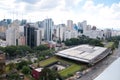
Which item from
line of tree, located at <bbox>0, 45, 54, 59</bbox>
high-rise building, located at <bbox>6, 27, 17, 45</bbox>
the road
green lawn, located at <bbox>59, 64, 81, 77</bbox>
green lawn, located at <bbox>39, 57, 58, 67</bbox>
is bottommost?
the road

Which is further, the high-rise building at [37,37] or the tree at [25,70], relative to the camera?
the high-rise building at [37,37]

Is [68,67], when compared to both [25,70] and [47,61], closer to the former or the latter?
[47,61]

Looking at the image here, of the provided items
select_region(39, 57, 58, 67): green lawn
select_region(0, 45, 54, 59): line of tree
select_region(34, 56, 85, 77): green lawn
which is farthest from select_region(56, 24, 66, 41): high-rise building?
select_region(39, 57, 58, 67): green lawn

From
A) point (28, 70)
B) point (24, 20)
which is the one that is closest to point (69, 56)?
point (28, 70)

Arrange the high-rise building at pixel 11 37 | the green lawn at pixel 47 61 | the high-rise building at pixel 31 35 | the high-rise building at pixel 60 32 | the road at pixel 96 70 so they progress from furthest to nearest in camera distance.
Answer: the high-rise building at pixel 60 32 → the high-rise building at pixel 11 37 → the high-rise building at pixel 31 35 → the green lawn at pixel 47 61 → the road at pixel 96 70

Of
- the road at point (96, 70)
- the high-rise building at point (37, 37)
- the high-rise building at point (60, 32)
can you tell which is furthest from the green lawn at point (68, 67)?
the high-rise building at point (60, 32)

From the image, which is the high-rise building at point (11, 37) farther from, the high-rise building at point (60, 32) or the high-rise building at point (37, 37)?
the high-rise building at point (60, 32)

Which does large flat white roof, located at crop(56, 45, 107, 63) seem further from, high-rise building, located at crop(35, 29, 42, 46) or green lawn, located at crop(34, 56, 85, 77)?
high-rise building, located at crop(35, 29, 42, 46)

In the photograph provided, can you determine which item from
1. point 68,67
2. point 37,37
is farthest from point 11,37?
point 68,67

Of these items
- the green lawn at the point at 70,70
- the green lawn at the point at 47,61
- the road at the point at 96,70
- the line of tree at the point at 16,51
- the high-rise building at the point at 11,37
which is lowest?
the road at the point at 96,70
